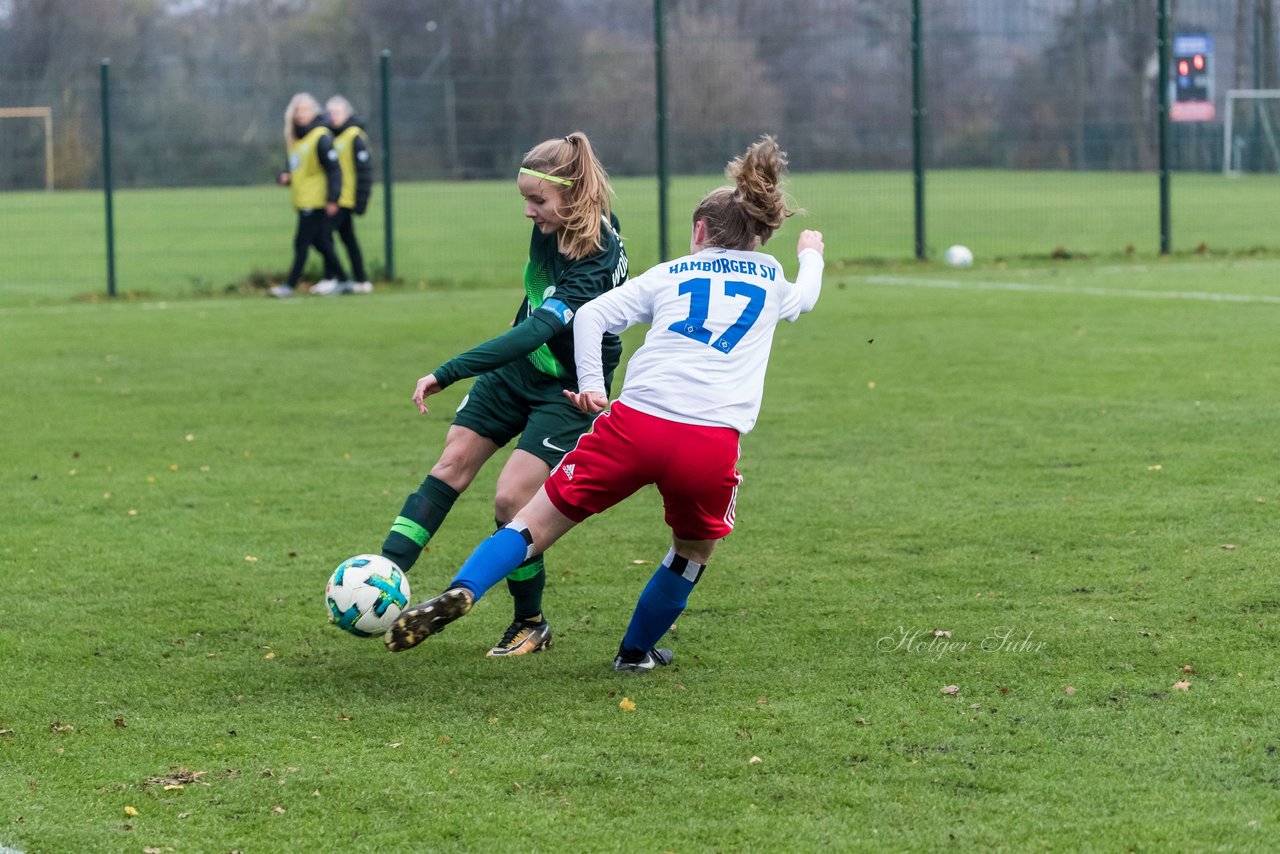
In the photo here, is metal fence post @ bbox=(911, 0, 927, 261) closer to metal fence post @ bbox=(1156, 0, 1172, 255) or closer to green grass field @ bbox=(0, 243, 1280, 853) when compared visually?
metal fence post @ bbox=(1156, 0, 1172, 255)

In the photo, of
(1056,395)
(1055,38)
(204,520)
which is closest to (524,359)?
(204,520)

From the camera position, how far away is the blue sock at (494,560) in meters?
4.77

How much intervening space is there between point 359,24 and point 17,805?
26602 mm

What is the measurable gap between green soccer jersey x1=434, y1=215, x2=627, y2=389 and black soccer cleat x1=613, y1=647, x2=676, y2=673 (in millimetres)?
893

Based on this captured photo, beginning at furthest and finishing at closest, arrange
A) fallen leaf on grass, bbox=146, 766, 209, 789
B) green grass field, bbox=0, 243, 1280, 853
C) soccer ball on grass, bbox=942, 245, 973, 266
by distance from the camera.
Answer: soccer ball on grass, bbox=942, 245, 973, 266, fallen leaf on grass, bbox=146, 766, 209, 789, green grass field, bbox=0, 243, 1280, 853

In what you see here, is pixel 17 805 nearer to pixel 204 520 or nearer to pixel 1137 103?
pixel 204 520

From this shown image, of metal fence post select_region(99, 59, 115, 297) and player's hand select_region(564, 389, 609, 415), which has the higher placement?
metal fence post select_region(99, 59, 115, 297)

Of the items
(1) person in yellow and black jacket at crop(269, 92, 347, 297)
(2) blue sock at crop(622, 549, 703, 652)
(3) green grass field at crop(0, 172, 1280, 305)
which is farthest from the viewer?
(3) green grass field at crop(0, 172, 1280, 305)

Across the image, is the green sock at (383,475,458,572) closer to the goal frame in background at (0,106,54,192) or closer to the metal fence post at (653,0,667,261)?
the metal fence post at (653,0,667,261)

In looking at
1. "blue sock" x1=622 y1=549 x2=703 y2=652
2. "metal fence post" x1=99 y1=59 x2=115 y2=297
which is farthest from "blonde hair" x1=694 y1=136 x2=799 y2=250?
"metal fence post" x1=99 y1=59 x2=115 y2=297

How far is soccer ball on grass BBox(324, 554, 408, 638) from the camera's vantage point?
5.08 metres

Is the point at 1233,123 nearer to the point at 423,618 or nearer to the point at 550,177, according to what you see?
the point at 550,177

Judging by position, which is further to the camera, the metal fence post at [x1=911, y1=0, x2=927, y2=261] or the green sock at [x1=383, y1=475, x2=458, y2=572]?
the metal fence post at [x1=911, y1=0, x2=927, y2=261]

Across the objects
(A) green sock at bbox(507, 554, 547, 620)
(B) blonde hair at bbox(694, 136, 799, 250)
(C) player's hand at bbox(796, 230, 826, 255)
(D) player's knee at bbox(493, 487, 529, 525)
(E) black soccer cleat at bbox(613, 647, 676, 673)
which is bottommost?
(E) black soccer cleat at bbox(613, 647, 676, 673)
